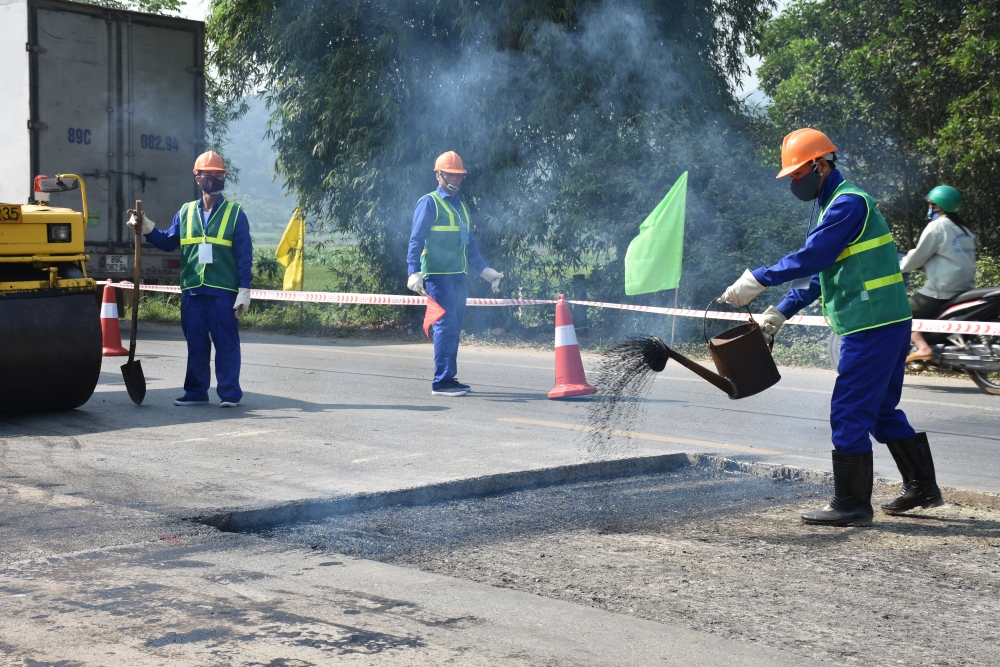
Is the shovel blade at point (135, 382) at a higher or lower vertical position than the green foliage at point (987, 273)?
lower

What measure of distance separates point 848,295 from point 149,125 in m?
11.8

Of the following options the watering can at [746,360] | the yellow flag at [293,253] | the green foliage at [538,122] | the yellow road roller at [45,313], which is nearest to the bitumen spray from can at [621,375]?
the watering can at [746,360]

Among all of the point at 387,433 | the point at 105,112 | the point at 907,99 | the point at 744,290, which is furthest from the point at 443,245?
the point at 907,99

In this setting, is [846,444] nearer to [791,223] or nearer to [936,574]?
[936,574]

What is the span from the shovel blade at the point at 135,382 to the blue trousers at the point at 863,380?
5.43 metres

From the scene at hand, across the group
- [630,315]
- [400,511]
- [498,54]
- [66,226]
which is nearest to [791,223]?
[630,315]

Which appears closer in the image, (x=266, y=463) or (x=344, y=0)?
(x=266, y=463)

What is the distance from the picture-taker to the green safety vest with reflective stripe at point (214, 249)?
8617mm

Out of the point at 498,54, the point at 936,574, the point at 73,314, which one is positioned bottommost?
the point at 936,574

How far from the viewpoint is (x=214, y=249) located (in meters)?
8.62

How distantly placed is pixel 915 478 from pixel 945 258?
17.3 ft

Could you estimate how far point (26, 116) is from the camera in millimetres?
13586

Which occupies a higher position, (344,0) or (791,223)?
(344,0)

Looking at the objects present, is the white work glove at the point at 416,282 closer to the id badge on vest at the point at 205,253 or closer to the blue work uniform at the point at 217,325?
the blue work uniform at the point at 217,325
